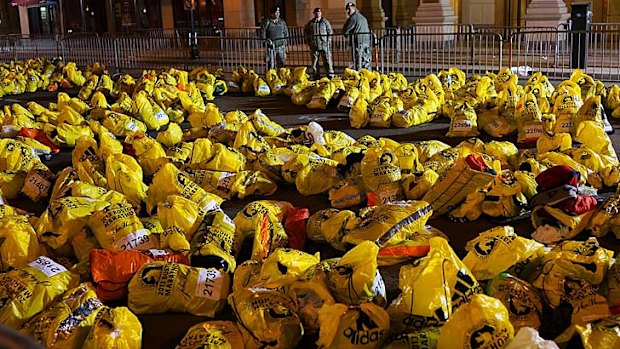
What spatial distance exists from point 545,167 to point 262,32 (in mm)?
11382

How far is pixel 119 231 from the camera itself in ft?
15.4

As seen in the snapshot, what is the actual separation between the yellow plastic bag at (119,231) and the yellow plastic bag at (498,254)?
2.07m

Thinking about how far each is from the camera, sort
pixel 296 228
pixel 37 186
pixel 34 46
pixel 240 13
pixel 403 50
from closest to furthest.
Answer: pixel 296 228 < pixel 37 186 < pixel 403 50 < pixel 240 13 < pixel 34 46

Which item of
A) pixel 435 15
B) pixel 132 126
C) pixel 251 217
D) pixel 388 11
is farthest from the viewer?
pixel 388 11

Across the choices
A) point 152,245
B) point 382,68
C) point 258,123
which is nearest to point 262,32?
point 382,68

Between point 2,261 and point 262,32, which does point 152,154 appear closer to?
point 2,261

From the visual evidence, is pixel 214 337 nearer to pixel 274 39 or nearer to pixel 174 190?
pixel 174 190

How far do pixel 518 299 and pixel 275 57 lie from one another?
529 inches

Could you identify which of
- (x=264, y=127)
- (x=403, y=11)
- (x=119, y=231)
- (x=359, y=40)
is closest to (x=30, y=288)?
(x=119, y=231)

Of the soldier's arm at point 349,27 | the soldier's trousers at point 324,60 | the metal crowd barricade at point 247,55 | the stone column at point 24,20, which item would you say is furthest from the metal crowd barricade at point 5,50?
the soldier's arm at point 349,27

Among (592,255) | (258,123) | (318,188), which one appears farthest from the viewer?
(258,123)

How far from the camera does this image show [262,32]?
1639 centimetres

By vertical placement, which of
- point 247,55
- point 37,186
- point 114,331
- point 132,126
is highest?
point 247,55

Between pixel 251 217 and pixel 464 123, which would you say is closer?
pixel 251 217
